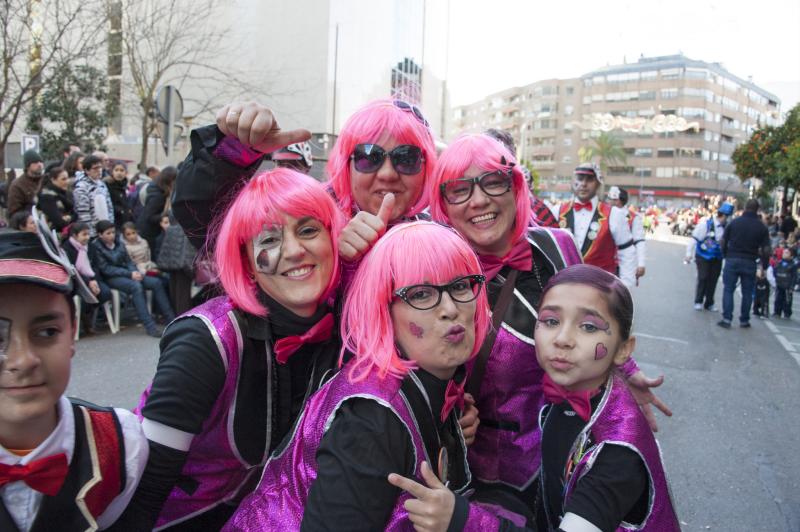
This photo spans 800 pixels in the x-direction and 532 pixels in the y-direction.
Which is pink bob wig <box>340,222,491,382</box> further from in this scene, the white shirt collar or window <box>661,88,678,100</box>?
window <box>661,88,678,100</box>

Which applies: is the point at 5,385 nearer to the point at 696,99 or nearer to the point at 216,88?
the point at 216,88

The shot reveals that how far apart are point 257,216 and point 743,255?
944cm

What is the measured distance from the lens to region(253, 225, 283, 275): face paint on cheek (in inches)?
66.5

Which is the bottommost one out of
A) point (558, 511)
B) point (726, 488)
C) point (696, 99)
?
point (726, 488)

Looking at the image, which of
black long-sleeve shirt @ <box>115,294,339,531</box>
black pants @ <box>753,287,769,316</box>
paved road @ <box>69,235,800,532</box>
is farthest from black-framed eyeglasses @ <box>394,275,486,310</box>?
black pants @ <box>753,287,769,316</box>

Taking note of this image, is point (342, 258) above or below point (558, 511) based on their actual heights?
above

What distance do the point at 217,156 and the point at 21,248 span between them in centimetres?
79

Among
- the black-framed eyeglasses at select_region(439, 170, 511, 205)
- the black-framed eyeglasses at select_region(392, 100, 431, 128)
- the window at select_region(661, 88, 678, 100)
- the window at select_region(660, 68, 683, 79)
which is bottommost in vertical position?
the black-framed eyeglasses at select_region(439, 170, 511, 205)

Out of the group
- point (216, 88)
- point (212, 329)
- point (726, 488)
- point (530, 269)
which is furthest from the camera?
point (216, 88)

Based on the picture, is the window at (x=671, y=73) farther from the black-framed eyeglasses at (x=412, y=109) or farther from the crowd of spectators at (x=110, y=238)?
the black-framed eyeglasses at (x=412, y=109)

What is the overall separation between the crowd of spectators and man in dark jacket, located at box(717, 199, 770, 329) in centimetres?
816

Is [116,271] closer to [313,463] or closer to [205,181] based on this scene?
[205,181]

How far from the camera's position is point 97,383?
523 centimetres

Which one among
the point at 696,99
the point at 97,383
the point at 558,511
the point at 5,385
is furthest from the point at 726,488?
the point at 696,99
